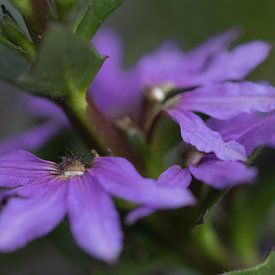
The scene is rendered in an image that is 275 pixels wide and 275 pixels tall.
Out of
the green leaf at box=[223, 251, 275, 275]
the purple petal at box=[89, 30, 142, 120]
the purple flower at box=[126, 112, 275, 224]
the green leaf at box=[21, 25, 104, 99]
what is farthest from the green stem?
the purple petal at box=[89, 30, 142, 120]

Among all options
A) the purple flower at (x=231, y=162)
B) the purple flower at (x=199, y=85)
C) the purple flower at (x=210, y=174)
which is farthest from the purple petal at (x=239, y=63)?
the purple flower at (x=210, y=174)

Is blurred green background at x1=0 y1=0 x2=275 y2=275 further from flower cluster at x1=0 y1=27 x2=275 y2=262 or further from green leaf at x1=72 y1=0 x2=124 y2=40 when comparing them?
green leaf at x1=72 y1=0 x2=124 y2=40

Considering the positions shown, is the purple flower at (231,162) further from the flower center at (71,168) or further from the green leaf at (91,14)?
the green leaf at (91,14)

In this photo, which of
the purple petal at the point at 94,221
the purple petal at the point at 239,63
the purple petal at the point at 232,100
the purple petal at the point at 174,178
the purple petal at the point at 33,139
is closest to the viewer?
the purple petal at the point at 94,221

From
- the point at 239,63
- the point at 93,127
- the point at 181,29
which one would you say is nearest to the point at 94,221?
the point at 93,127

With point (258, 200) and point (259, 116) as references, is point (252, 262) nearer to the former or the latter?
point (258, 200)

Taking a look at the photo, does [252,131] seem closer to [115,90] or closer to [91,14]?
[91,14]

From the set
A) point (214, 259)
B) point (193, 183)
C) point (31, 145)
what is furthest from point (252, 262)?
point (31, 145)
